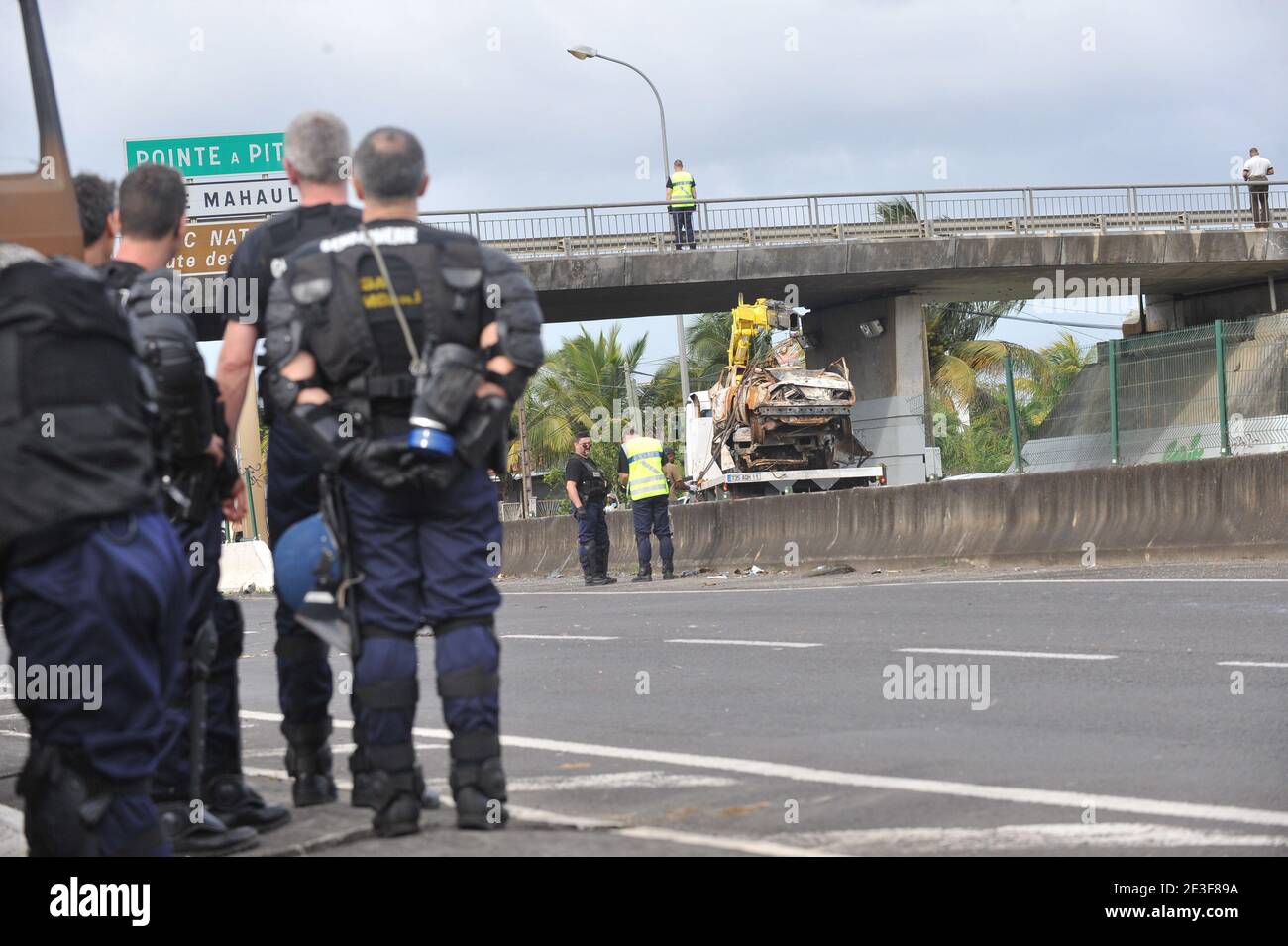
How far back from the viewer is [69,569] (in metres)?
3.78

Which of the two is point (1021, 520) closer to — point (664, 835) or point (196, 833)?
point (664, 835)

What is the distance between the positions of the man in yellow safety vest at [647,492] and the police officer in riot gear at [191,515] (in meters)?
16.2

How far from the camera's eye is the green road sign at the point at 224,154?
2716 cm

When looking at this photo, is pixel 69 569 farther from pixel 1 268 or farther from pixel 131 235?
pixel 131 235

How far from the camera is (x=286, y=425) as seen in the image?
18.1ft

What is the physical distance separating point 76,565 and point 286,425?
69.2 inches

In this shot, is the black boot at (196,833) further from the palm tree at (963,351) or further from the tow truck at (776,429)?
the palm tree at (963,351)

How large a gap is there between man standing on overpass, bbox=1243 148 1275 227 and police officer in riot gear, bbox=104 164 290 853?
118 feet

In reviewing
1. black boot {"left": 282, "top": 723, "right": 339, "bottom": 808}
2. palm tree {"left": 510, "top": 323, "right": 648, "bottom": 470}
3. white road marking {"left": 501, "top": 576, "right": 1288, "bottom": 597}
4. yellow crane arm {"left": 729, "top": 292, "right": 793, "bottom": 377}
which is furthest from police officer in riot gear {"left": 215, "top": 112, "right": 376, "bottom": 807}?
palm tree {"left": 510, "top": 323, "right": 648, "bottom": 470}

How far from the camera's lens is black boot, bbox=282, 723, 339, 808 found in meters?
5.56

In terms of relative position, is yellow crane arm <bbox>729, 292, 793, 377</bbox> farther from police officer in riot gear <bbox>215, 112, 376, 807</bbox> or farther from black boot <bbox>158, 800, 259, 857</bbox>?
black boot <bbox>158, 800, 259, 857</bbox>

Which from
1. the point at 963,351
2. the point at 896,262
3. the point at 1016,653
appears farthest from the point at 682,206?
the point at 1016,653
